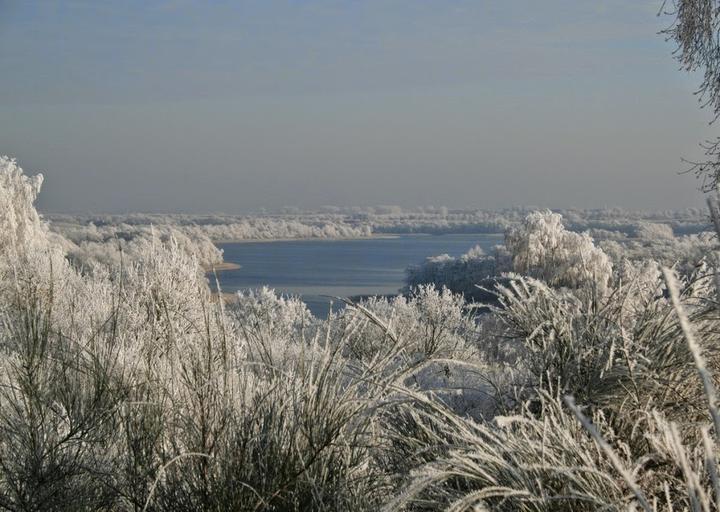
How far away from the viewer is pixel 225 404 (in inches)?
122

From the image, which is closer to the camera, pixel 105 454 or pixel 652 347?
pixel 652 347

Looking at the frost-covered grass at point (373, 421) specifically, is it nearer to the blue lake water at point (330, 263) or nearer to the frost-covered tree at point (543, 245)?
the frost-covered tree at point (543, 245)

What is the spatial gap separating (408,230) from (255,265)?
118ft

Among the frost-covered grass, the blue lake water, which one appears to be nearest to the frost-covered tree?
the blue lake water

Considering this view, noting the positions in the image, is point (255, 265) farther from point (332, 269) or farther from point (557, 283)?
point (557, 283)

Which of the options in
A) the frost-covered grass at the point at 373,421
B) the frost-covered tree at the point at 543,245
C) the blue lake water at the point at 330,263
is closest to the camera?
the frost-covered grass at the point at 373,421

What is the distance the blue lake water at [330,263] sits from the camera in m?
69.5

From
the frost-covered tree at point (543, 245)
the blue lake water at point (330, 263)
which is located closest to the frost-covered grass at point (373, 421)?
the frost-covered tree at point (543, 245)

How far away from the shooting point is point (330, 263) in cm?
10506

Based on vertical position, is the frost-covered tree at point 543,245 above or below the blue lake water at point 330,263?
above

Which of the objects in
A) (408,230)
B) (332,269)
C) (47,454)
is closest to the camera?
(47,454)

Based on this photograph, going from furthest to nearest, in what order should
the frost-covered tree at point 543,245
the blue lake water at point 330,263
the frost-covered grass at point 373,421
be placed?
the blue lake water at point 330,263 < the frost-covered tree at point 543,245 < the frost-covered grass at point 373,421

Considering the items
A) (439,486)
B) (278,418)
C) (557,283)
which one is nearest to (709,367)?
(439,486)

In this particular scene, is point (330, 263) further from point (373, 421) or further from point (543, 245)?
point (373, 421)
